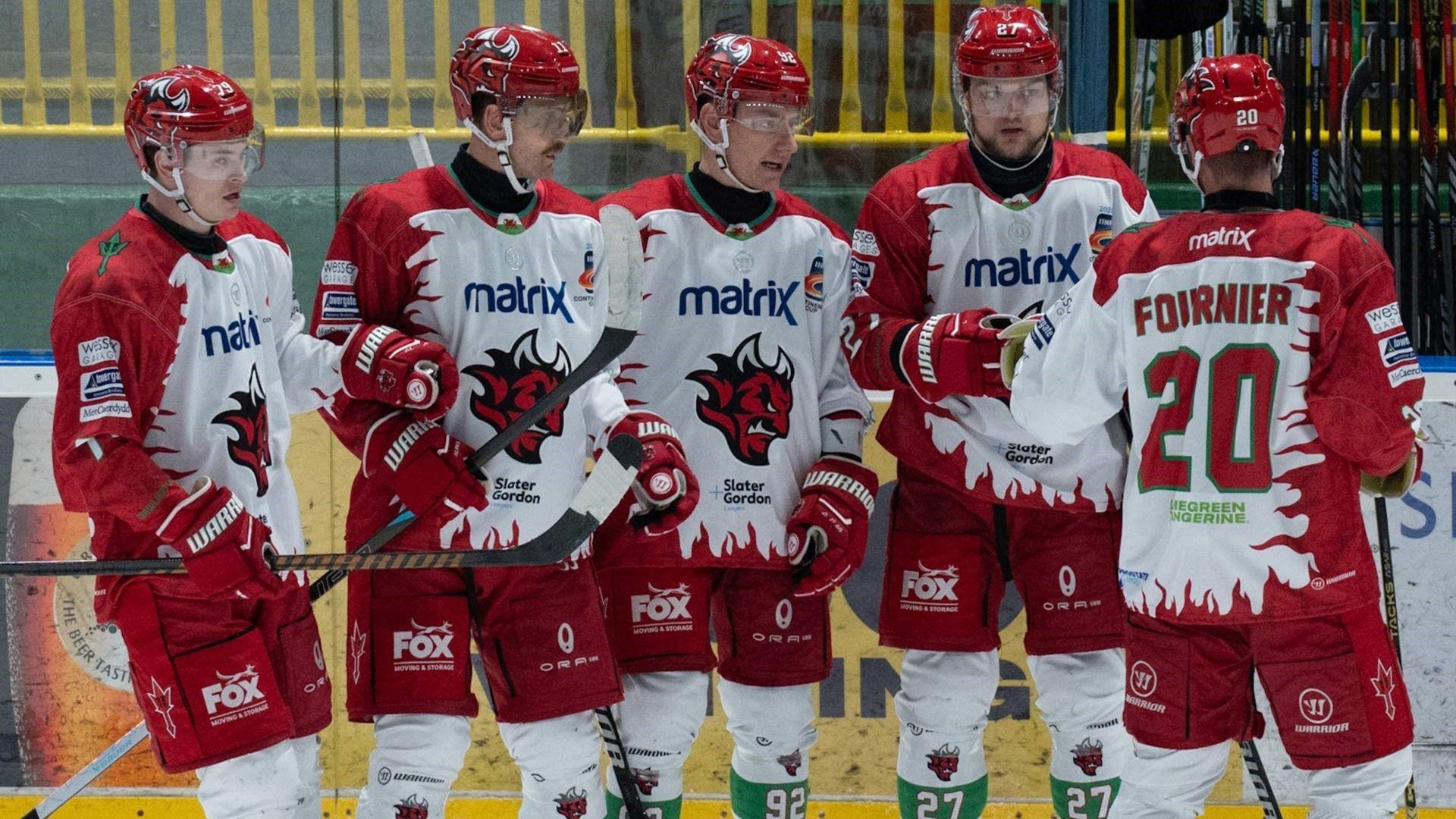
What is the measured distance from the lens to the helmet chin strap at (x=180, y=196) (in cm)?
266

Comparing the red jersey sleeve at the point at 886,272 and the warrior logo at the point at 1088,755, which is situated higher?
the red jersey sleeve at the point at 886,272

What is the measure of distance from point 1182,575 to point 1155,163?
1605 millimetres

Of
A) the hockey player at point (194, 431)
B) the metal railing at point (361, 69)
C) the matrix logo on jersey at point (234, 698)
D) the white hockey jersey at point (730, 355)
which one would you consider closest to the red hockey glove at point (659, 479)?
the white hockey jersey at point (730, 355)

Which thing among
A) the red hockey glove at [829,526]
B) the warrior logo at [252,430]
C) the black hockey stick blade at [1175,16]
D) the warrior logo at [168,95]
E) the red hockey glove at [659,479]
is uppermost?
the black hockey stick blade at [1175,16]

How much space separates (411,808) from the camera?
282 centimetres

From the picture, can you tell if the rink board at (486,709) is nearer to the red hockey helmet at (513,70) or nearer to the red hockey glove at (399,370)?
the red hockey glove at (399,370)

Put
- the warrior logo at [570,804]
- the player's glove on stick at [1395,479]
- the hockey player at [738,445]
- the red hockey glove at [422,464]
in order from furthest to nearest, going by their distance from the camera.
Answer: the hockey player at [738,445] < the warrior logo at [570,804] < the red hockey glove at [422,464] < the player's glove on stick at [1395,479]

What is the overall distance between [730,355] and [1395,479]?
3.52ft

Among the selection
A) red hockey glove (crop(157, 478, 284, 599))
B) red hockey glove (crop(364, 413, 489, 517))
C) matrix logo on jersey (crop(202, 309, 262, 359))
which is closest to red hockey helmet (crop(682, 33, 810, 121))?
red hockey glove (crop(364, 413, 489, 517))

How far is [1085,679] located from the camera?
9.96ft

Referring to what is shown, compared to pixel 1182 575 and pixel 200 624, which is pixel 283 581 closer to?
pixel 200 624

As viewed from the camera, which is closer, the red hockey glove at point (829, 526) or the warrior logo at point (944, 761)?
the red hockey glove at point (829, 526)

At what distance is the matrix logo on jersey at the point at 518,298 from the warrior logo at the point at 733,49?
1.56 feet

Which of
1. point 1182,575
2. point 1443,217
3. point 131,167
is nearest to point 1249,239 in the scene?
point 1182,575
